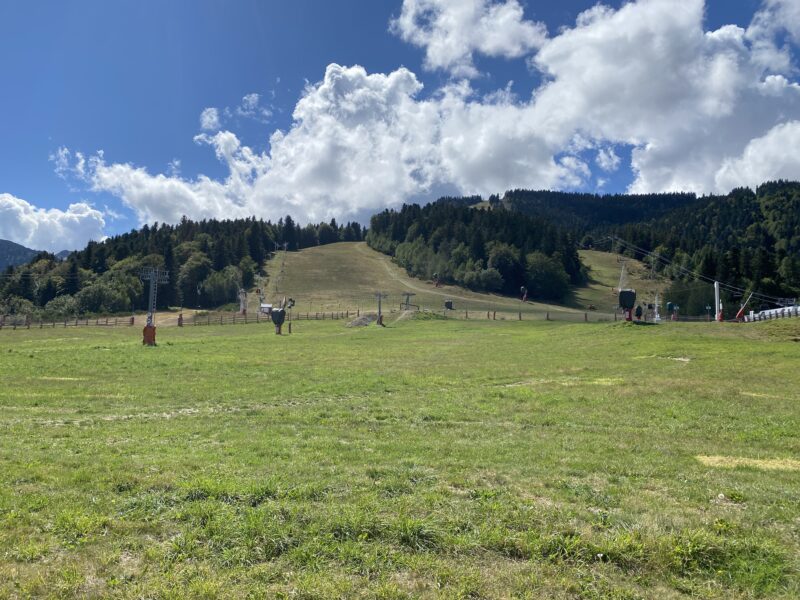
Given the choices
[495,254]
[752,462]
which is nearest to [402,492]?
[752,462]

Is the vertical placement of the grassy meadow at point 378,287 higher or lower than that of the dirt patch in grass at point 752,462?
higher

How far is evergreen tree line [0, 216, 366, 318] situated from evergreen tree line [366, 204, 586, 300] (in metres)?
56.5

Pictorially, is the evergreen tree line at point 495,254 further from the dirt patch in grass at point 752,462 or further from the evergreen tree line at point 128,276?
the dirt patch in grass at point 752,462

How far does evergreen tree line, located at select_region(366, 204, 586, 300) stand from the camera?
15462cm

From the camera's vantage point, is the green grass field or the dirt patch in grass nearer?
the green grass field

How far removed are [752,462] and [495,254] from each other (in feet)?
493

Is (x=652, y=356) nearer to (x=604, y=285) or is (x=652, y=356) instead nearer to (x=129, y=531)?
(x=129, y=531)

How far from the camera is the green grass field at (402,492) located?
5.93 meters

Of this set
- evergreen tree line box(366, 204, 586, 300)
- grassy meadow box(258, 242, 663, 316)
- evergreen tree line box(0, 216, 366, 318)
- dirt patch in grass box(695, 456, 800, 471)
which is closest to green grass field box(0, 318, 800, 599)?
dirt patch in grass box(695, 456, 800, 471)

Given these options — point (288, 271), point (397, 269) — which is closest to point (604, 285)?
point (397, 269)

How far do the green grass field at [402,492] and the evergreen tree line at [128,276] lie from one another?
112m

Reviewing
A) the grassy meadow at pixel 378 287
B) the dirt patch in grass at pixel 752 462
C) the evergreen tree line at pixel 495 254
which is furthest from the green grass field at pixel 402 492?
the evergreen tree line at pixel 495 254

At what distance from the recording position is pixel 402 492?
28.4 ft

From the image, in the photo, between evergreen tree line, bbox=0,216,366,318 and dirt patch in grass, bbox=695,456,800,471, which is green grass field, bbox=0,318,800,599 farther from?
evergreen tree line, bbox=0,216,366,318
